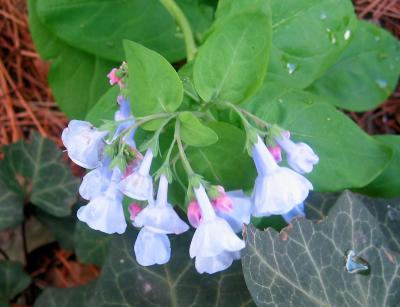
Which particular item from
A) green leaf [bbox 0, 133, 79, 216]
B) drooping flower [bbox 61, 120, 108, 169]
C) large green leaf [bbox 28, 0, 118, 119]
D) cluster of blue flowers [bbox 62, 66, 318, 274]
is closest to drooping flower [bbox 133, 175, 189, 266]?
cluster of blue flowers [bbox 62, 66, 318, 274]

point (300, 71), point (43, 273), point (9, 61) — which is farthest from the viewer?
point (9, 61)

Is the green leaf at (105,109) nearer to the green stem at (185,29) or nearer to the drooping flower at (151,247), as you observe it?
the green stem at (185,29)

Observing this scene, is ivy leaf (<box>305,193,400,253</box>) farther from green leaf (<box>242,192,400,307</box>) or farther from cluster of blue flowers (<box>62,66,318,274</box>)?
cluster of blue flowers (<box>62,66,318,274</box>)

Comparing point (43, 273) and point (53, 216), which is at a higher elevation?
point (53, 216)

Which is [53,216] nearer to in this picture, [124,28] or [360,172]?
[124,28]

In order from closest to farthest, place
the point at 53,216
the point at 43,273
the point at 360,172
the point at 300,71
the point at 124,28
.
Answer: the point at 360,172, the point at 300,71, the point at 124,28, the point at 53,216, the point at 43,273

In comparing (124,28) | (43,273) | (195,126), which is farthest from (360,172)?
(43,273)

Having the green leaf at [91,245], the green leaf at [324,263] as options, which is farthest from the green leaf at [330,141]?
the green leaf at [91,245]
